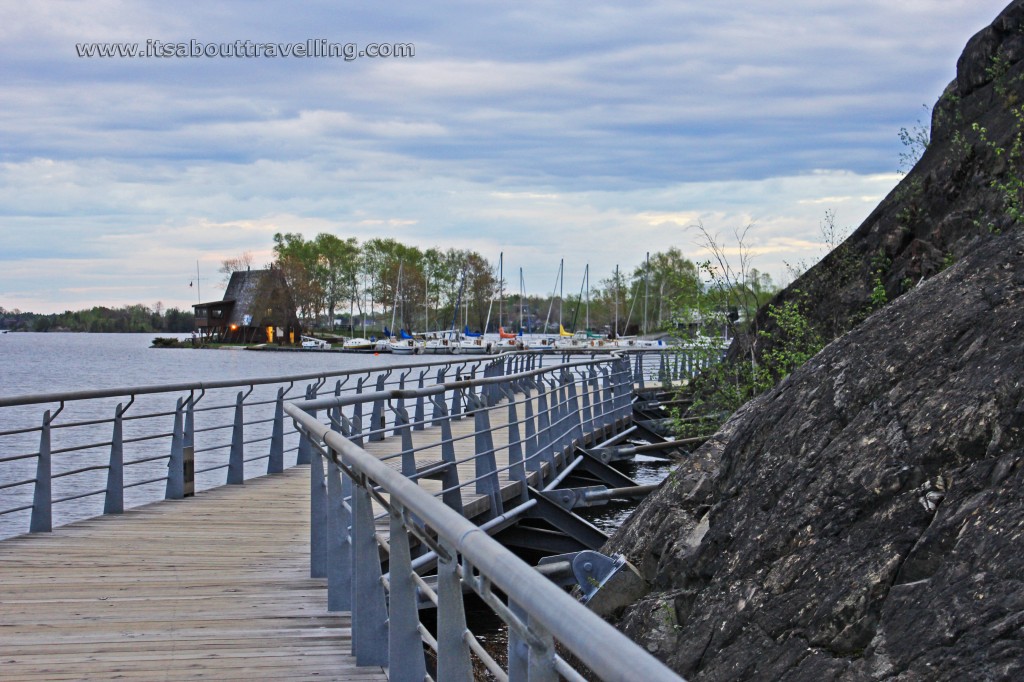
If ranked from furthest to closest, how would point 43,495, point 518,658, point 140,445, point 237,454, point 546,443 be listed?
point 140,445 < point 546,443 < point 237,454 < point 43,495 < point 518,658

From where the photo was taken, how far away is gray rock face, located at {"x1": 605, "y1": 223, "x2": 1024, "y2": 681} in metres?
5.75

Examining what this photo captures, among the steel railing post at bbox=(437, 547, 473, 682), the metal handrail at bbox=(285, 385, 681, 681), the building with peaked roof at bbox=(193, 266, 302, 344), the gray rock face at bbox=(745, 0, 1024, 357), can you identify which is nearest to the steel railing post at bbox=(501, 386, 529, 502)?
the gray rock face at bbox=(745, 0, 1024, 357)

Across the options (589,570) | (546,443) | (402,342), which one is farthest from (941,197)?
(402,342)

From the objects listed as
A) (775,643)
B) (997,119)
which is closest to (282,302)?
(997,119)

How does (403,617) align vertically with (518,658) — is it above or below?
below

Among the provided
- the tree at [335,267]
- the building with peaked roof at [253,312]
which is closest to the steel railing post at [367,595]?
the building with peaked roof at [253,312]

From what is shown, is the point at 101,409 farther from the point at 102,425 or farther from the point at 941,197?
the point at 941,197

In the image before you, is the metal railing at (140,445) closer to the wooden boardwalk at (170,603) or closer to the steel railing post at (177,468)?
the steel railing post at (177,468)

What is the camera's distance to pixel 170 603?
6414 millimetres

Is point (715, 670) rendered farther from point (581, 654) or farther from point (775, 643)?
point (581, 654)

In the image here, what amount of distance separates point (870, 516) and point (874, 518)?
0.28 feet

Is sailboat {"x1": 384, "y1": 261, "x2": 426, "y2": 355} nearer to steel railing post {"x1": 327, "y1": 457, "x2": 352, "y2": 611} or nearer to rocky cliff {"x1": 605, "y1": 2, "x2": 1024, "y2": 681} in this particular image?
rocky cliff {"x1": 605, "y1": 2, "x2": 1024, "y2": 681}

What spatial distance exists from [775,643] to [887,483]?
131 centimetres

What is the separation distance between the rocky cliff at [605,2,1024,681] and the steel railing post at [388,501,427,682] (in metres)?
2.72
